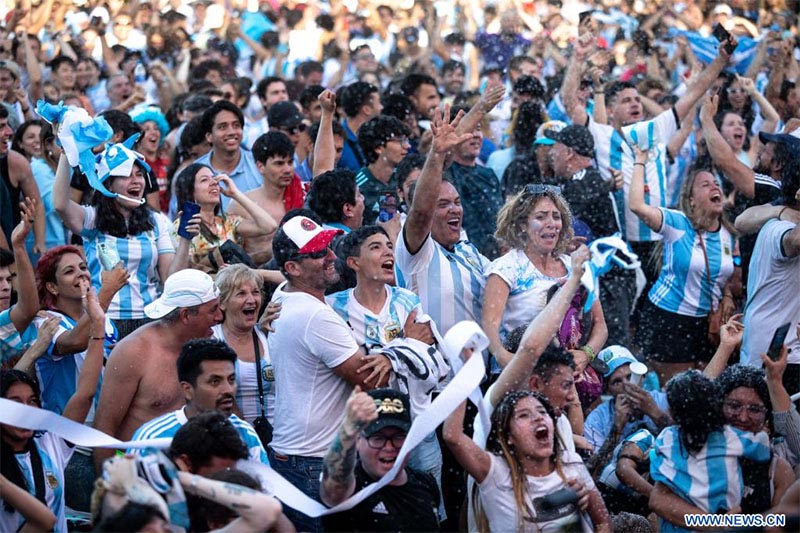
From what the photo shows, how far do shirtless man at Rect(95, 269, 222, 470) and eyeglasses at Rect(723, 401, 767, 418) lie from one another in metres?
2.44

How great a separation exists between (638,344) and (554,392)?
2697 mm

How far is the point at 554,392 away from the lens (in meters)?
5.74

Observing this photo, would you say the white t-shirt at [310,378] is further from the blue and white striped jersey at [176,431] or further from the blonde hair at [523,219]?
the blonde hair at [523,219]

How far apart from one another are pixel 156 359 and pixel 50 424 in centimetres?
73

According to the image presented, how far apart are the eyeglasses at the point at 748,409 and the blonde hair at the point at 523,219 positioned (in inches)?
46.9

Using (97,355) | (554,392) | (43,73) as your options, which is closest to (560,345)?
(554,392)

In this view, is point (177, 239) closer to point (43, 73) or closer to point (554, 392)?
point (554, 392)

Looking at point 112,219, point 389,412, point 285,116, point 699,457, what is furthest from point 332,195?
point 699,457

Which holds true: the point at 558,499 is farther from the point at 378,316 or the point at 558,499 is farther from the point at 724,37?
the point at 724,37

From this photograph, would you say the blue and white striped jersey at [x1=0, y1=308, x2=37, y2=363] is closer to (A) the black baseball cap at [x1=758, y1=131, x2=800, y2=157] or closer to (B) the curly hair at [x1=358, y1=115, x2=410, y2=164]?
(B) the curly hair at [x1=358, y1=115, x2=410, y2=164]

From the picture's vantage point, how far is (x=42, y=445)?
17.4 ft

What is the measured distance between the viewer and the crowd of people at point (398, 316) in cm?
515

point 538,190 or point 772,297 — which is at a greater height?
point 538,190

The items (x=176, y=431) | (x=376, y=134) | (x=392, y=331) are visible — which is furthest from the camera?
(x=376, y=134)
